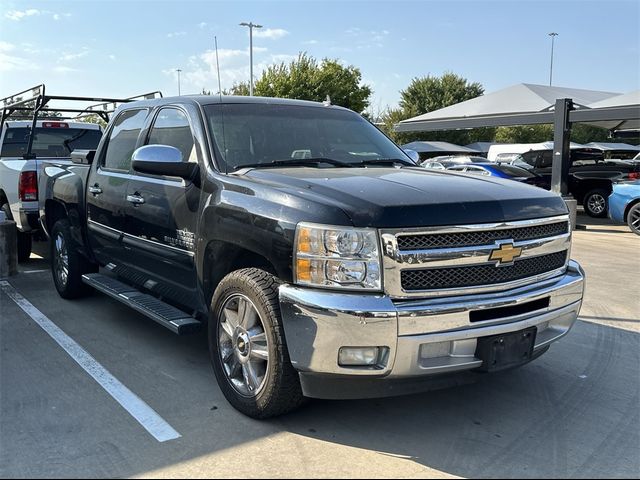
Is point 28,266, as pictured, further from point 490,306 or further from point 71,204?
point 490,306

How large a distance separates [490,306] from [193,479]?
177 centimetres

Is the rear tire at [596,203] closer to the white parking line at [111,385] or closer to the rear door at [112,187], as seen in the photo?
the rear door at [112,187]

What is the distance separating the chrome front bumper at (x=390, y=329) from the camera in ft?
9.54

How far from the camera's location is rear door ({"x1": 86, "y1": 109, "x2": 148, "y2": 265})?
5.09 metres

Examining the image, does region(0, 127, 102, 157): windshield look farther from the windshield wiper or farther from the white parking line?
the windshield wiper

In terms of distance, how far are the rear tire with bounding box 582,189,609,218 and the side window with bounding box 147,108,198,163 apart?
1374 cm

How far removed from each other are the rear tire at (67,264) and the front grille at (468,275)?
4.15 metres

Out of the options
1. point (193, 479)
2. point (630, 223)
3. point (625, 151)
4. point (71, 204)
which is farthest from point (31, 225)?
point (625, 151)

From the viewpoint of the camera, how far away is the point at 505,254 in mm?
3268

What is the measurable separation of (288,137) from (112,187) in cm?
180

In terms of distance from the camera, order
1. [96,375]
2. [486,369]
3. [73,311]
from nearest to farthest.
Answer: [486,369] → [96,375] → [73,311]

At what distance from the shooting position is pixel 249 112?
4.47 meters

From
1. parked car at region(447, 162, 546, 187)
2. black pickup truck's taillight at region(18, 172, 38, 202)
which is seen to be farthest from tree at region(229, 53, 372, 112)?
black pickup truck's taillight at region(18, 172, 38, 202)

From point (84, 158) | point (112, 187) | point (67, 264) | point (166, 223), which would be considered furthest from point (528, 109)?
point (166, 223)
